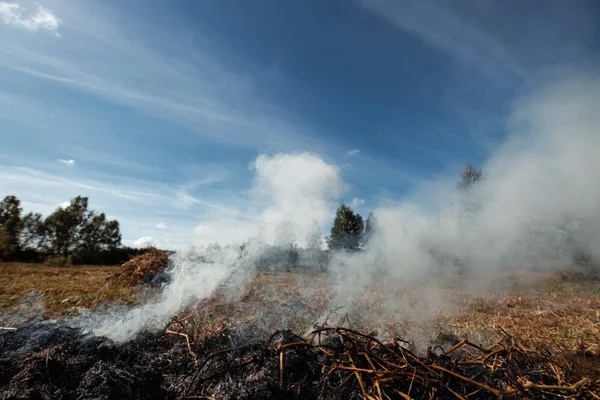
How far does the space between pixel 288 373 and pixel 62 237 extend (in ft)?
90.6

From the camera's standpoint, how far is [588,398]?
6.49 feet

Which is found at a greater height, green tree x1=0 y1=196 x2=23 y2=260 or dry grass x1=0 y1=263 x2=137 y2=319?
green tree x1=0 y1=196 x2=23 y2=260

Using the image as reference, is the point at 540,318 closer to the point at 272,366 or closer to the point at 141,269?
the point at 272,366

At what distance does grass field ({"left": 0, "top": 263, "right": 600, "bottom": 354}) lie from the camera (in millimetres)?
5359

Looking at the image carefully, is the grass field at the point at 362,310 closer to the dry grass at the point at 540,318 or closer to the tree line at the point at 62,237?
the dry grass at the point at 540,318

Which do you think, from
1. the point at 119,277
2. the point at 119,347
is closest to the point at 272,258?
the point at 119,277

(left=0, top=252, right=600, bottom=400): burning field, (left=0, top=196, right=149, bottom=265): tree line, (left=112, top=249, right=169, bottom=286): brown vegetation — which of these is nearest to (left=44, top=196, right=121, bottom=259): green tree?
(left=0, top=196, right=149, bottom=265): tree line

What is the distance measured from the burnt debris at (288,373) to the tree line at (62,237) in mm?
20855

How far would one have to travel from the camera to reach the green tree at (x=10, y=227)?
18.7m

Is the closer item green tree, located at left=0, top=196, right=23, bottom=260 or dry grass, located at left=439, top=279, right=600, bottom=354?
dry grass, located at left=439, top=279, right=600, bottom=354

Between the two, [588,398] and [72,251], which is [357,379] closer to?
[588,398]

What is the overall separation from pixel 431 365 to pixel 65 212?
96.4 feet

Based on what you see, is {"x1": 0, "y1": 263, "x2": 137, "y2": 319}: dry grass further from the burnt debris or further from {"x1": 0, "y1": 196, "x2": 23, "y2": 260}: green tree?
{"x1": 0, "y1": 196, "x2": 23, "y2": 260}: green tree

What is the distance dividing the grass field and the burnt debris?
2.99ft
